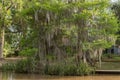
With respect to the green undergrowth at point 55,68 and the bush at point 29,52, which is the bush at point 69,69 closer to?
the green undergrowth at point 55,68

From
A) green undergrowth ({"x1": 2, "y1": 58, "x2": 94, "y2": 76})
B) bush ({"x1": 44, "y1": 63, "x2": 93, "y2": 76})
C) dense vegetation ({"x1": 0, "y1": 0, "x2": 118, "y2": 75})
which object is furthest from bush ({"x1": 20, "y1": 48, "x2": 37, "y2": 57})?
bush ({"x1": 44, "y1": 63, "x2": 93, "y2": 76})

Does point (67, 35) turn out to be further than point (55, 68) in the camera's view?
Yes

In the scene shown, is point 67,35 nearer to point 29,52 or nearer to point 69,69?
point 69,69

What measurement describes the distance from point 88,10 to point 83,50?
2.82 m

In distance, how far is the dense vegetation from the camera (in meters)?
22.5

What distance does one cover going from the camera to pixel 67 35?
22641 mm

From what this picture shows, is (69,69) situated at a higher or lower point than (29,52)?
lower

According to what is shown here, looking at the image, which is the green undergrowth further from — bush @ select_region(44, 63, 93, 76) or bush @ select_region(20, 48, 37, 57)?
bush @ select_region(20, 48, 37, 57)

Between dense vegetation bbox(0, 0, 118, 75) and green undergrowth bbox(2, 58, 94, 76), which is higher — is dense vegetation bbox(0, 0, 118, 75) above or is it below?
above

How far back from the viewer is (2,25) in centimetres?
3331

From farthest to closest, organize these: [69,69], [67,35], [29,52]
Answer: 1. [29,52]
2. [67,35]
3. [69,69]

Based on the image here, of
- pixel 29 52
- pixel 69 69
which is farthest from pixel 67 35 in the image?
pixel 29 52

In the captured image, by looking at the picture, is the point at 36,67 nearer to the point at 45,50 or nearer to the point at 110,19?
the point at 45,50

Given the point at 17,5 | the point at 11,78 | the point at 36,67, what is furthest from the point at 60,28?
the point at 17,5
